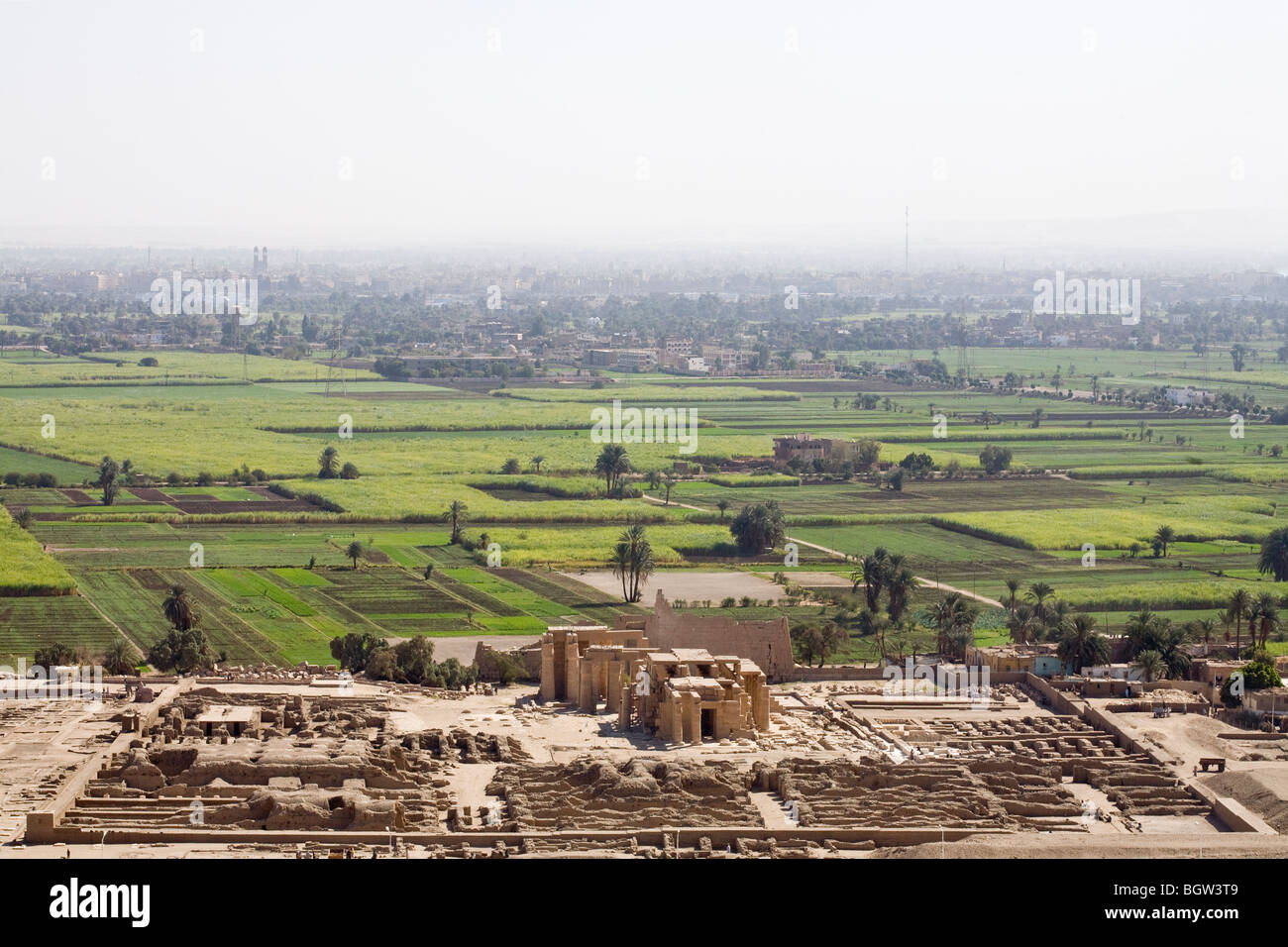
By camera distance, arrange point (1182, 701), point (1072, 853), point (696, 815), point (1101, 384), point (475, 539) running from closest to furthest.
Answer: point (1072, 853) < point (696, 815) < point (1182, 701) < point (475, 539) < point (1101, 384)

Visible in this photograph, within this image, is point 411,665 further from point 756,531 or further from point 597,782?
point 756,531

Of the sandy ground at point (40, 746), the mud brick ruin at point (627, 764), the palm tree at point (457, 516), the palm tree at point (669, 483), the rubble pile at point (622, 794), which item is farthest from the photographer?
the palm tree at point (669, 483)

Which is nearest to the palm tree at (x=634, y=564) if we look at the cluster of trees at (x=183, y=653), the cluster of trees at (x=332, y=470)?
the cluster of trees at (x=183, y=653)

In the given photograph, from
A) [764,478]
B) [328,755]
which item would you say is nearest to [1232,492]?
[764,478]

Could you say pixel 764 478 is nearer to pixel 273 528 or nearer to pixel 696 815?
pixel 273 528

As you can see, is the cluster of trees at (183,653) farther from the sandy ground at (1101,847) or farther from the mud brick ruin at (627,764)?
the sandy ground at (1101,847)

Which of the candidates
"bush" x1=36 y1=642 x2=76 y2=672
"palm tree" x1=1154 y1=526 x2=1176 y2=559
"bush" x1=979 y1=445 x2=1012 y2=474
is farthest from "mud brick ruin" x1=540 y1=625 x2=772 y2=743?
"bush" x1=979 y1=445 x2=1012 y2=474

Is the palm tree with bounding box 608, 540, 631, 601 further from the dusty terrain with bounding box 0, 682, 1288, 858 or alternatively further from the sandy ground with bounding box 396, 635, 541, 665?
the dusty terrain with bounding box 0, 682, 1288, 858
